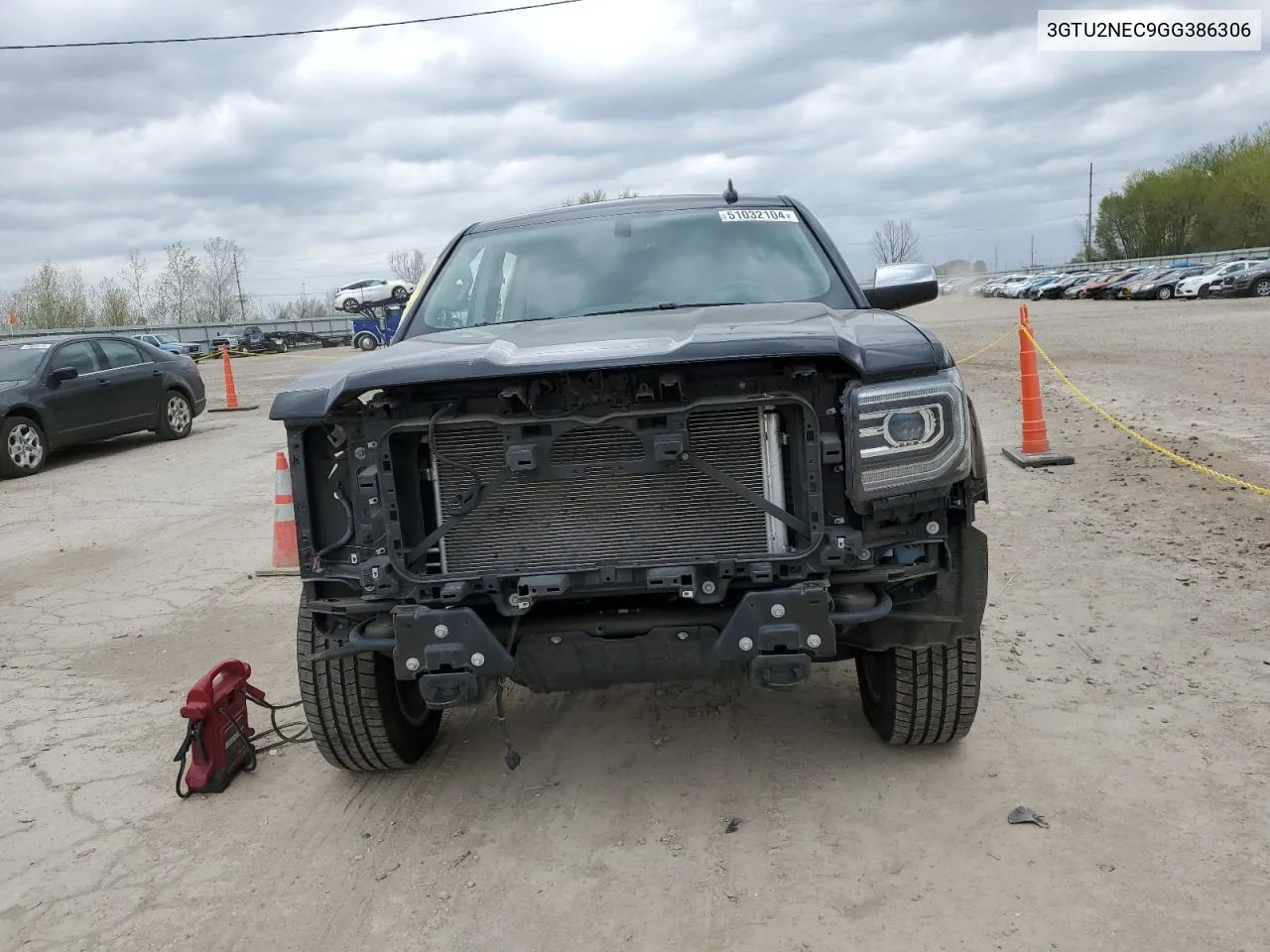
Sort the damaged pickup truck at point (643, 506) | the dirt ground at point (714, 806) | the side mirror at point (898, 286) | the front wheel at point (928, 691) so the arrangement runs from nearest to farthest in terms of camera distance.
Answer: the dirt ground at point (714, 806) < the damaged pickup truck at point (643, 506) < the front wheel at point (928, 691) < the side mirror at point (898, 286)

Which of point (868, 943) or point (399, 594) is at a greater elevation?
point (399, 594)

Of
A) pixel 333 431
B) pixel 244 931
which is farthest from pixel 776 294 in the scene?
pixel 244 931

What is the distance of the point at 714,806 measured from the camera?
337 cm

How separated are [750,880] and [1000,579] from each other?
10.3 ft

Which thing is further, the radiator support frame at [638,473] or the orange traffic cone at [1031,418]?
the orange traffic cone at [1031,418]

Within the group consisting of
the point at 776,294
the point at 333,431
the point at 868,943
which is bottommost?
the point at 868,943

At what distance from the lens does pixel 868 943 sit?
2615mm

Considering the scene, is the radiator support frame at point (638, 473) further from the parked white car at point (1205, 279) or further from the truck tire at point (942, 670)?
the parked white car at point (1205, 279)

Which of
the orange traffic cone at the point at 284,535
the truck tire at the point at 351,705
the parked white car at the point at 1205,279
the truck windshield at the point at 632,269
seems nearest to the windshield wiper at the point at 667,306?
the truck windshield at the point at 632,269

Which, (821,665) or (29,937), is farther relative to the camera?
(821,665)

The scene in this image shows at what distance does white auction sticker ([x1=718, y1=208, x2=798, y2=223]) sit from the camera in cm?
456

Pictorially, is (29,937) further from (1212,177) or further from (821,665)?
(1212,177)

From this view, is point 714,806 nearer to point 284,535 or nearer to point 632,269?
point 632,269

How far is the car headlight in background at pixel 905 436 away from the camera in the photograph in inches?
112
